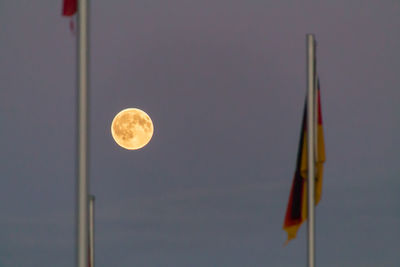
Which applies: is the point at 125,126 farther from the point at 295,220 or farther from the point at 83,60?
the point at 83,60

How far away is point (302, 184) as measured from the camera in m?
12.9

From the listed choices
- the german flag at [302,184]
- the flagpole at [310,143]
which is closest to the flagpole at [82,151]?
the flagpole at [310,143]

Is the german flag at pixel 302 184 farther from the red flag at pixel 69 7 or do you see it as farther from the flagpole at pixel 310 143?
the red flag at pixel 69 7

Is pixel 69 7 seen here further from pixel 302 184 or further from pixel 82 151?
pixel 302 184

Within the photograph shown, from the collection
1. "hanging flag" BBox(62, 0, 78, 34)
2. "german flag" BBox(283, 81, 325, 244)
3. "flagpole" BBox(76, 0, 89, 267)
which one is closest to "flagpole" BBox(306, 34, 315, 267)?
"german flag" BBox(283, 81, 325, 244)

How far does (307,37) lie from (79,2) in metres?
4.60

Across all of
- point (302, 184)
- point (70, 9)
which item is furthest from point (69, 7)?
point (302, 184)

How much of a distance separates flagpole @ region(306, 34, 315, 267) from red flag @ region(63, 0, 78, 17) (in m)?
4.48

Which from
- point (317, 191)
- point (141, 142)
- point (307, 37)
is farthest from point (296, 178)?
point (141, 142)

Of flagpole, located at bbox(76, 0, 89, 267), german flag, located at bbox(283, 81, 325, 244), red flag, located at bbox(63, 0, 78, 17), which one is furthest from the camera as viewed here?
Answer: german flag, located at bbox(283, 81, 325, 244)

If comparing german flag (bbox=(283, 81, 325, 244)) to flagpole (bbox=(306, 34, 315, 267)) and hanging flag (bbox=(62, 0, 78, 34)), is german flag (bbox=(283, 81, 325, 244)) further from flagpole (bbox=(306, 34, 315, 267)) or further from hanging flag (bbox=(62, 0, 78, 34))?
hanging flag (bbox=(62, 0, 78, 34))

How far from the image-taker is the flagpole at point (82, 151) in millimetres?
8117

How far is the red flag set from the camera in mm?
8672

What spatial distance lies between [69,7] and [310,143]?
483 centimetres
